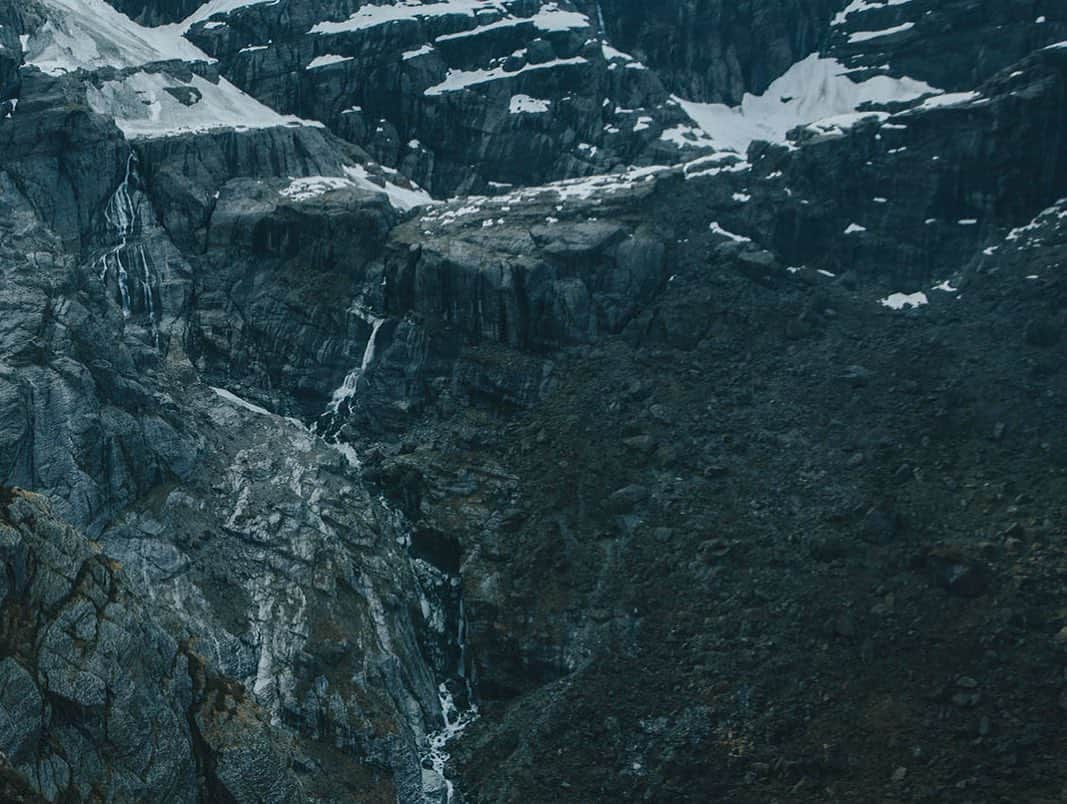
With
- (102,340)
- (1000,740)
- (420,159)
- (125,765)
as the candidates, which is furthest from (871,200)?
(125,765)

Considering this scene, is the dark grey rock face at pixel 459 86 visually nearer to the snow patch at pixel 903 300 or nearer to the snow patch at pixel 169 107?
the snow patch at pixel 169 107

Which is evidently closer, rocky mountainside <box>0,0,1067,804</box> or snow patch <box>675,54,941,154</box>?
rocky mountainside <box>0,0,1067,804</box>

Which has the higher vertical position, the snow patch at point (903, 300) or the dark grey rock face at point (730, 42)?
the dark grey rock face at point (730, 42)

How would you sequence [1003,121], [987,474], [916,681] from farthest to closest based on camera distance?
[1003,121], [987,474], [916,681]

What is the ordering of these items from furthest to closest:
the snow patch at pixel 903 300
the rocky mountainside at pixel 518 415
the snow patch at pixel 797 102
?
1. the snow patch at pixel 797 102
2. the snow patch at pixel 903 300
3. the rocky mountainside at pixel 518 415

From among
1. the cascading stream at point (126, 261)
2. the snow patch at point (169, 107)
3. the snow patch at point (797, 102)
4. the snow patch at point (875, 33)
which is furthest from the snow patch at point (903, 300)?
the cascading stream at point (126, 261)

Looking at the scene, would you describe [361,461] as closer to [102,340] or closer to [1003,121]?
[102,340]

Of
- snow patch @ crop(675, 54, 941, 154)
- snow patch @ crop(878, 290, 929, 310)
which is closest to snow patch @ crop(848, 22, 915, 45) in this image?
snow patch @ crop(675, 54, 941, 154)

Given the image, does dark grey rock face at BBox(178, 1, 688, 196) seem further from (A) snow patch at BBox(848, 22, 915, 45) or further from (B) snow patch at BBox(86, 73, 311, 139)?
(A) snow patch at BBox(848, 22, 915, 45)

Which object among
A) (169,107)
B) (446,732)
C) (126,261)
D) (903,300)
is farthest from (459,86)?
(446,732)
